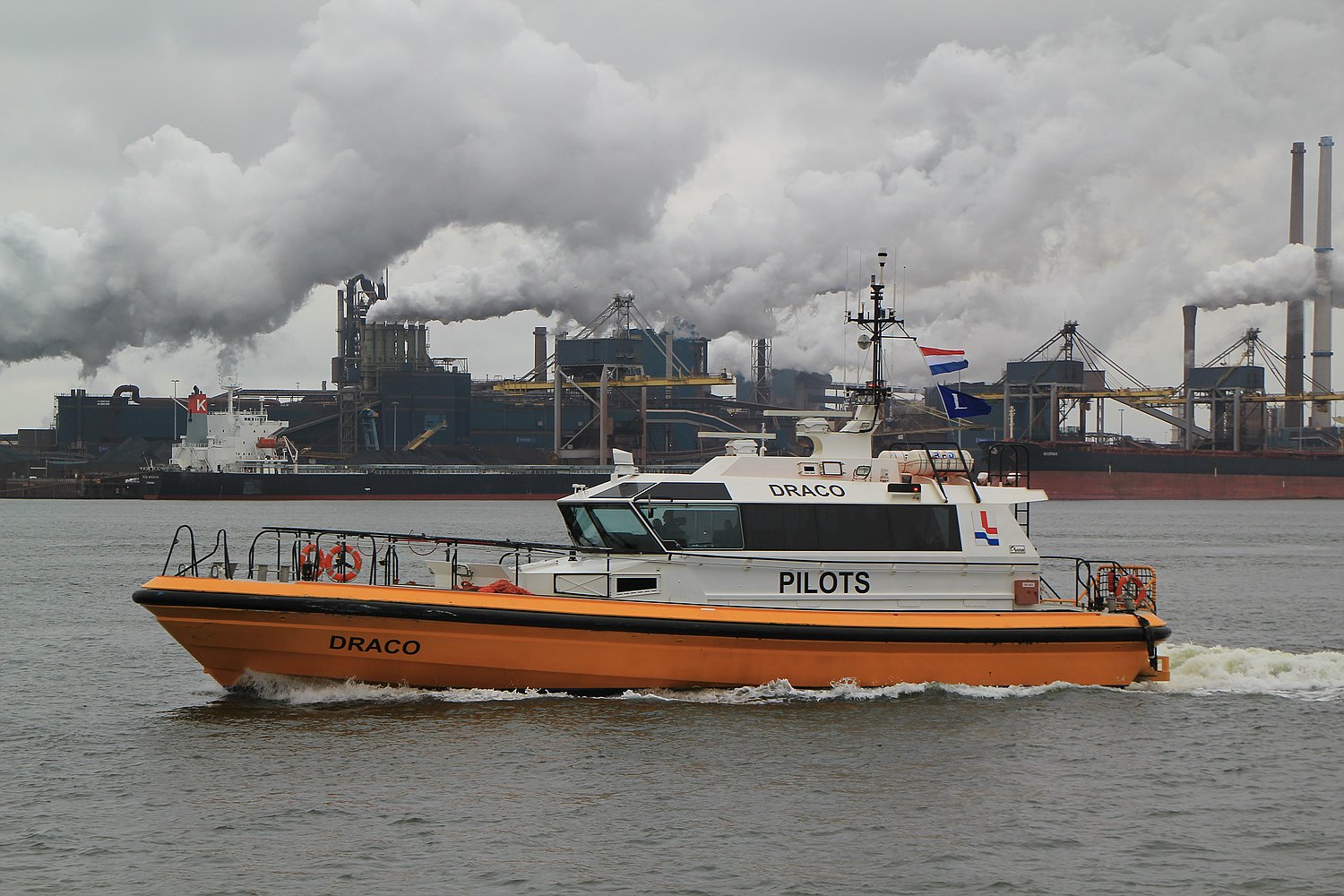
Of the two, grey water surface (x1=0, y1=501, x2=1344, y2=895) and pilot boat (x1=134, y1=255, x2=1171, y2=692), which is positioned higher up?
pilot boat (x1=134, y1=255, x2=1171, y2=692)

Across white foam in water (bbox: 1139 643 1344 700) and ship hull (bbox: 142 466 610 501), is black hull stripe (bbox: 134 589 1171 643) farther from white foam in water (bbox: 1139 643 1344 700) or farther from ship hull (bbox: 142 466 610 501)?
ship hull (bbox: 142 466 610 501)

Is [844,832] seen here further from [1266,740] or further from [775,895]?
[1266,740]

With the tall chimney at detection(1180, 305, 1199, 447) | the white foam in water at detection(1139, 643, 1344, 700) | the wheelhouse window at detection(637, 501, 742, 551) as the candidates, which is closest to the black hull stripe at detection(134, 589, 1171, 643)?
the wheelhouse window at detection(637, 501, 742, 551)

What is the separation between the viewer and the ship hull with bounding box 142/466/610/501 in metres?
91.9

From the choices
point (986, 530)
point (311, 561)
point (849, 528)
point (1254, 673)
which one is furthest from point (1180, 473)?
point (311, 561)

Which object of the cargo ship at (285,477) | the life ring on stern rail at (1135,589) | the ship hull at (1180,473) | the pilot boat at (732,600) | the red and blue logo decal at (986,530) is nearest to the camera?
the pilot boat at (732,600)

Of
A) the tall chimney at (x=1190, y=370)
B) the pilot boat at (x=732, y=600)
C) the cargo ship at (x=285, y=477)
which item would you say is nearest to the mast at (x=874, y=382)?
the pilot boat at (x=732, y=600)

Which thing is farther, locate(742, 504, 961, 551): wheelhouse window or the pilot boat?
locate(742, 504, 961, 551): wheelhouse window

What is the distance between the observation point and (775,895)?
1080 cm

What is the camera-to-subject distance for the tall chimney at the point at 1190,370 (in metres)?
113

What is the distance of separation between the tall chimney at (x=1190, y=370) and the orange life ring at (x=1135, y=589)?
100947mm

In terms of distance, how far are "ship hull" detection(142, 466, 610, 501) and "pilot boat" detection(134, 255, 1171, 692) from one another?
74.8 metres

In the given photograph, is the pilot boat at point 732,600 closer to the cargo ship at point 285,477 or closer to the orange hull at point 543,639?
the orange hull at point 543,639

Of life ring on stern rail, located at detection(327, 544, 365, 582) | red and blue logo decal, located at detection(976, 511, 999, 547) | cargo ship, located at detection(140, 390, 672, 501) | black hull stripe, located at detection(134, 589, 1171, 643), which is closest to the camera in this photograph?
black hull stripe, located at detection(134, 589, 1171, 643)
